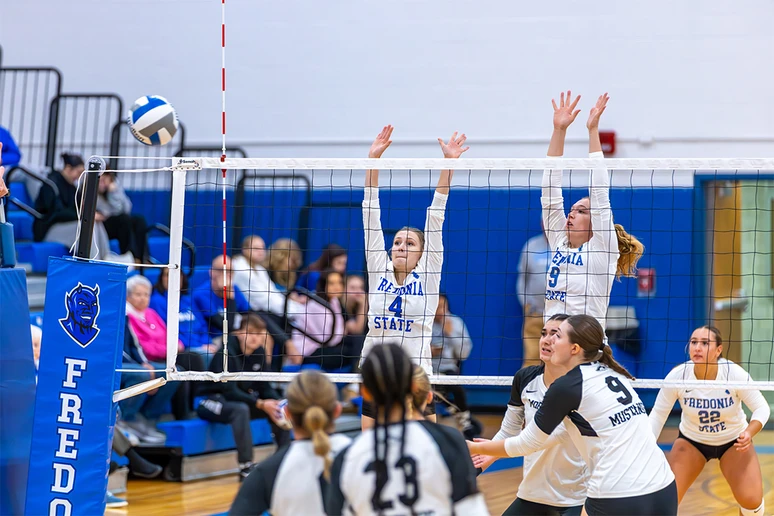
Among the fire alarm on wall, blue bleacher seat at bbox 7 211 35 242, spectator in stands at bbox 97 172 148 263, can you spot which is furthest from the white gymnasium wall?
blue bleacher seat at bbox 7 211 35 242

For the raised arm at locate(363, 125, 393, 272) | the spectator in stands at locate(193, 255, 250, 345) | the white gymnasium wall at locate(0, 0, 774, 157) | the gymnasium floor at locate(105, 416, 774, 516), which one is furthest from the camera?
the white gymnasium wall at locate(0, 0, 774, 157)

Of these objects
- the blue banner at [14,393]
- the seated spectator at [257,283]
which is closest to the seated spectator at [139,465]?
the seated spectator at [257,283]

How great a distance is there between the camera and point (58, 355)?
488 cm

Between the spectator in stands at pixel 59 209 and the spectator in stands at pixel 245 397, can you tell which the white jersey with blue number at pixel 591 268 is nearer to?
the spectator in stands at pixel 245 397

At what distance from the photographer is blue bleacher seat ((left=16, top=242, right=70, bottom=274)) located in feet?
30.2

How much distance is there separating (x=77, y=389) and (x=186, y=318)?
148 inches

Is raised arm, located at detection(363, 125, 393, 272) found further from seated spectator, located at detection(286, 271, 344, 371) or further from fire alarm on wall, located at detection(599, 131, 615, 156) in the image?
fire alarm on wall, located at detection(599, 131, 615, 156)

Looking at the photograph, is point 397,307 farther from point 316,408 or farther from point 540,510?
point 316,408

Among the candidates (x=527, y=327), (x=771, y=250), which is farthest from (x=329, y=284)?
(x=771, y=250)

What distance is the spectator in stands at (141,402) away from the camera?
777 cm

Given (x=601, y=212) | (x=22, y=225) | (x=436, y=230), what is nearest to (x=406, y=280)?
(x=436, y=230)

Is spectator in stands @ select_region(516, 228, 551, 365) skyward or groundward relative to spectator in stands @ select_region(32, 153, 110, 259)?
groundward

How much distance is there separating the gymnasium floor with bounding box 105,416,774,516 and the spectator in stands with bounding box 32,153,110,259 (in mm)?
2956

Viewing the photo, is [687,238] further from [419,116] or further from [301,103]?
[301,103]
